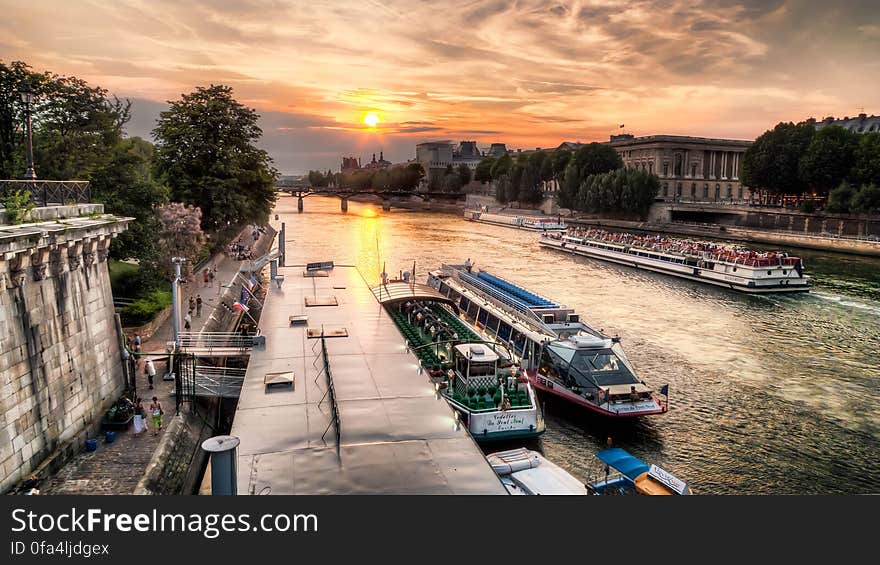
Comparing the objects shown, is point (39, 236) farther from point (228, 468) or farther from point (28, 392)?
point (228, 468)

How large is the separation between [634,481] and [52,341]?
1423 centimetres

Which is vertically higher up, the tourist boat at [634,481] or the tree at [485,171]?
the tree at [485,171]

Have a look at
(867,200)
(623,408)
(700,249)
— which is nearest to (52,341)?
(623,408)

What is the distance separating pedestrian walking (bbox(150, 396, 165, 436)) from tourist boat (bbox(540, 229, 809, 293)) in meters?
42.5

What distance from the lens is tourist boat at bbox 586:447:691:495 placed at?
1622 cm

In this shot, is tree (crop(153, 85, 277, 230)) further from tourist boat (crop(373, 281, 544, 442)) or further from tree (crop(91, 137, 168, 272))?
tourist boat (crop(373, 281, 544, 442))

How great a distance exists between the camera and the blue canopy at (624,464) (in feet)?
55.4

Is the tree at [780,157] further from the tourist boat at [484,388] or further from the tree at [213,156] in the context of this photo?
the tourist boat at [484,388]

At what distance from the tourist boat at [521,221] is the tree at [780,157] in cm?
2811

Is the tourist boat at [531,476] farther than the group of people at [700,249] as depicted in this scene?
No

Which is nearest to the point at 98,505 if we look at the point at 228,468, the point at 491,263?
the point at 228,468

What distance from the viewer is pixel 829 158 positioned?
282 feet

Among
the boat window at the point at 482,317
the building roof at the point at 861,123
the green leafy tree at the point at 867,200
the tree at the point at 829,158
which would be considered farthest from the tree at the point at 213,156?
the building roof at the point at 861,123

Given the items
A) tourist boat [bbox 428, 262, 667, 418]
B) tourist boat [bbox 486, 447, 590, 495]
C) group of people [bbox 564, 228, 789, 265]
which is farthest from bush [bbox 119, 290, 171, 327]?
group of people [bbox 564, 228, 789, 265]
